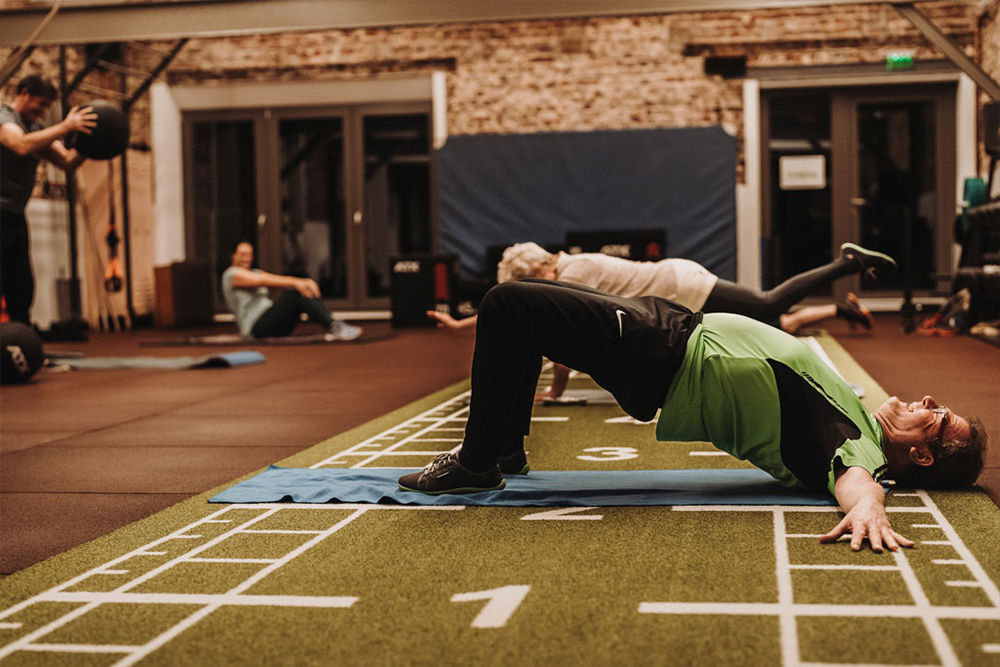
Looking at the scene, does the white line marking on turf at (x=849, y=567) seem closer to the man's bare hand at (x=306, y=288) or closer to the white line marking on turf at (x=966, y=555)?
the white line marking on turf at (x=966, y=555)

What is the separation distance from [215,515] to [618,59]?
9.49 meters

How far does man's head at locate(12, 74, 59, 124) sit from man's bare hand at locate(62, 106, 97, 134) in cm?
29

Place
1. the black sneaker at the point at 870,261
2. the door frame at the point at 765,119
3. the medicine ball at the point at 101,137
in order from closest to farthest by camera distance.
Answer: the black sneaker at the point at 870,261 < the medicine ball at the point at 101,137 < the door frame at the point at 765,119

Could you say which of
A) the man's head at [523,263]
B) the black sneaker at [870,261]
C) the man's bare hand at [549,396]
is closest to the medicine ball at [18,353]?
the man's bare hand at [549,396]

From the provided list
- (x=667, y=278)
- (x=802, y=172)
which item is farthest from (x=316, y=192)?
(x=667, y=278)

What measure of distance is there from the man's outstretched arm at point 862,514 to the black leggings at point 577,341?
46 cm

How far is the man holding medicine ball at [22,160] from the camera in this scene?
611 cm

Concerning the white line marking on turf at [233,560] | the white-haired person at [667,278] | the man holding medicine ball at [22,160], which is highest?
the man holding medicine ball at [22,160]

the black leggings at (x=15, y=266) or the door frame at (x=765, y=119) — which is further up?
the door frame at (x=765, y=119)

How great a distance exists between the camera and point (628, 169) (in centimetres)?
1132

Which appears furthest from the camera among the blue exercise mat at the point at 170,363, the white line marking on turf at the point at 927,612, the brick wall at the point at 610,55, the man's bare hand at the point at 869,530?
the brick wall at the point at 610,55

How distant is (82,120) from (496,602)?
493 cm

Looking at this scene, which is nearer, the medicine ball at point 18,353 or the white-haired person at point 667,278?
the white-haired person at point 667,278

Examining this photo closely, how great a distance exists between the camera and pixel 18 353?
5.90 metres
